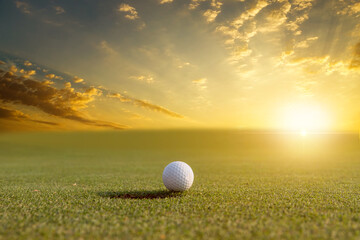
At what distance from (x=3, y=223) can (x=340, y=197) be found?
18.2ft

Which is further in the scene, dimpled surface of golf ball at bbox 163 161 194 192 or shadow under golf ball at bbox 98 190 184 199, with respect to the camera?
dimpled surface of golf ball at bbox 163 161 194 192

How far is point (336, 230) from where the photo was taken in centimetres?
305

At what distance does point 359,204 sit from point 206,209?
8.74 feet

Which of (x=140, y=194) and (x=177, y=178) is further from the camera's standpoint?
(x=140, y=194)

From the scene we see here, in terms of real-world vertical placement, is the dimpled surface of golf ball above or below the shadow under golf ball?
above

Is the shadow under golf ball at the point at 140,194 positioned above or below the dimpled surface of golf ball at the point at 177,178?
below

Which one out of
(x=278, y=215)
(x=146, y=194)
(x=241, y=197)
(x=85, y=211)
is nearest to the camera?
(x=278, y=215)

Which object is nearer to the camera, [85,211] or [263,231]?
[263,231]

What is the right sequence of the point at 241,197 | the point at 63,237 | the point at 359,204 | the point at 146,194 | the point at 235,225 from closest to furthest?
the point at 63,237 → the point at 235,225 → the point at 359,204 → the point at 241,197 → the point at 146,194

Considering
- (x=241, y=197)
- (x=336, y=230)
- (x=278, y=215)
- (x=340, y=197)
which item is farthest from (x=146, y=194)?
(x=340, y=197)

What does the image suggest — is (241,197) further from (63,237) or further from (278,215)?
(63,237)

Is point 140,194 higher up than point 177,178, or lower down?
lower down

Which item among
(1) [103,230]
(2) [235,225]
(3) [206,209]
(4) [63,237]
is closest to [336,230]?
(2) [235,225]

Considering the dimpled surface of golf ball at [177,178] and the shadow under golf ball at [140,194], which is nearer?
the shadow under golf ball at [140,194]
